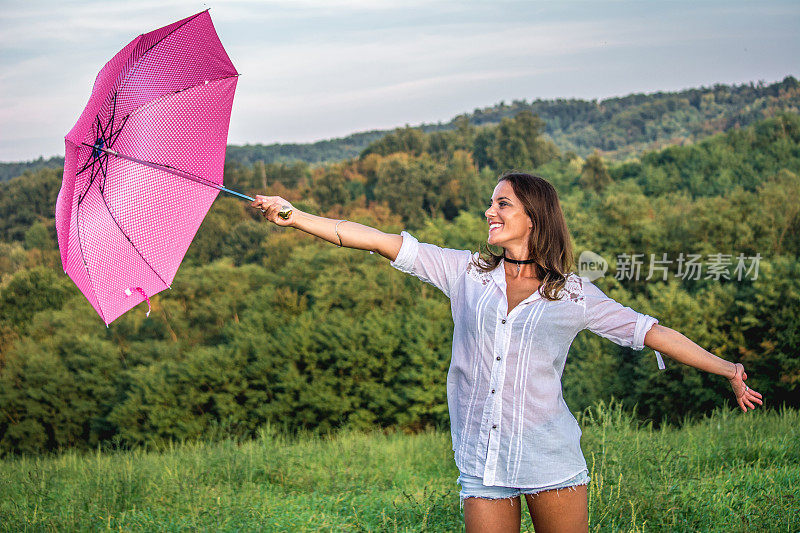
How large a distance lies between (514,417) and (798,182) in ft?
109

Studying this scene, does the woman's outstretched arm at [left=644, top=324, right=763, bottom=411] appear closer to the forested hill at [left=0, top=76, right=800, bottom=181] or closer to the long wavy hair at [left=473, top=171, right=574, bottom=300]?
the long wavy hair at [left=473, top=171, right=574, bottom=300]

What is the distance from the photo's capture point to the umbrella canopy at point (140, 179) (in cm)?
291

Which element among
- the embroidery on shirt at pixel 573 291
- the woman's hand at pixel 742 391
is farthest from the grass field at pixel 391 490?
the embroidery on shirt at pixel 573 291

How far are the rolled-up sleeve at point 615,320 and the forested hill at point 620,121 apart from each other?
61.9 m

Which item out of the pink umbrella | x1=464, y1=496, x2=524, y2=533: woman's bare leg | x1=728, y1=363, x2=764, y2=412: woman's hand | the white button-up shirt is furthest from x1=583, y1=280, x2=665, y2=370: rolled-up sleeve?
the pink umbrella

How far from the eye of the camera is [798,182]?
30.9 meters

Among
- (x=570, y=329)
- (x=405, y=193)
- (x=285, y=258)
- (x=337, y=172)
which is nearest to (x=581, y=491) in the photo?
(x=570, y=329)

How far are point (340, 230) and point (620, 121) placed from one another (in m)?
95.8

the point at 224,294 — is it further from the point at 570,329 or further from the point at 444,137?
the point at 444,137

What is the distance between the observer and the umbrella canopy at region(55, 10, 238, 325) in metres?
2.91

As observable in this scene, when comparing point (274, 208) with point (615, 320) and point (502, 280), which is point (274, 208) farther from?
point (615, 320)

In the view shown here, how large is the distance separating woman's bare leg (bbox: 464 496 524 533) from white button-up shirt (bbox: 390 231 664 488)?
0.08m

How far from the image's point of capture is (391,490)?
5.55m

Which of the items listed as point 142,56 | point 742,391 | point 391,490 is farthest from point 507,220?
point 391,490
